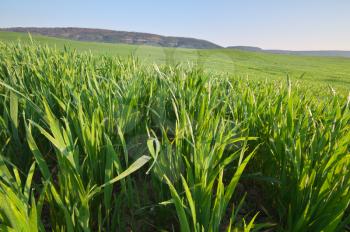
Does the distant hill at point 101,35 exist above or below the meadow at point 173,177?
above

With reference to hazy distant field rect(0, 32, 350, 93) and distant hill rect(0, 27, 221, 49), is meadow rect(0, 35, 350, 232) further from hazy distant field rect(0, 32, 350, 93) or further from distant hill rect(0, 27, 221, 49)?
distant hill rect(0, 27, 221, 49)

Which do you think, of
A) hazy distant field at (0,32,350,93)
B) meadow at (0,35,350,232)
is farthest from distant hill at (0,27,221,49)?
meadow at (0,35,350,232)

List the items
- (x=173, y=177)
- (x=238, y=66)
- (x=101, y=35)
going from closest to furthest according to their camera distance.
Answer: (x=173, y=177)
(x=238, y=66)
(x=101, y=35)

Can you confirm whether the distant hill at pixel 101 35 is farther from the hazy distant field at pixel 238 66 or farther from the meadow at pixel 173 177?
the meadow at pixel 173 177

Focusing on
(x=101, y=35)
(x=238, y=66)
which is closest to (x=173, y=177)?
(x=238, y=66)

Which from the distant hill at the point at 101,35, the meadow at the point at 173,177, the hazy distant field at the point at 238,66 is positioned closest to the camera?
the meadow at the point at 173,177

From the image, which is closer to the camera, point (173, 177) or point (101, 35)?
point (173, 177)

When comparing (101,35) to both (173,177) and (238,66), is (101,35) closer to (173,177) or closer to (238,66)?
(238,66)

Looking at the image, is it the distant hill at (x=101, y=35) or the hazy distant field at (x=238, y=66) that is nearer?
the hazy distant field at (x=238, y=66)

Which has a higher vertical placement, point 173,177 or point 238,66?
point 173,177

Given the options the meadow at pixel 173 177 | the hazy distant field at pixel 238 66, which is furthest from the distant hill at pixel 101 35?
the meadow at pixel 173 177

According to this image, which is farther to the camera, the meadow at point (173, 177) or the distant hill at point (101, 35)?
the distant hill at point (101, 35)

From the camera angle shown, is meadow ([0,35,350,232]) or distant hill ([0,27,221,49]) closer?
meadow ([0,35,350,232])

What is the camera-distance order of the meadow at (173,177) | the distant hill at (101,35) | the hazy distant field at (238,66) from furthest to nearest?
1. the distant hill at (101,35)
2. the hazy distant field at (238,66)
3. the meadow at (173,177)
